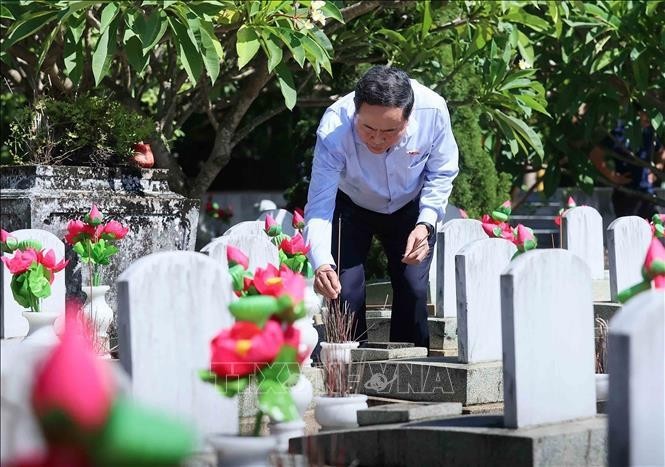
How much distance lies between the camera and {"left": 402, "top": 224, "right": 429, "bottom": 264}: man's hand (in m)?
5.17

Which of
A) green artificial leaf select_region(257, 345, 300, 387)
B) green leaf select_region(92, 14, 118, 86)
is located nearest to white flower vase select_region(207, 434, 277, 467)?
green artificial leaf select_region(257, 345, 300, 387)

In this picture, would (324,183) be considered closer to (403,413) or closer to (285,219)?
(403,413)

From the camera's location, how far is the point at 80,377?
1705 mm

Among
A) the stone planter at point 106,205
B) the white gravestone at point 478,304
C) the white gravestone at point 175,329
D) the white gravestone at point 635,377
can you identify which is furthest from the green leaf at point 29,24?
the white gravestone at point 635,377

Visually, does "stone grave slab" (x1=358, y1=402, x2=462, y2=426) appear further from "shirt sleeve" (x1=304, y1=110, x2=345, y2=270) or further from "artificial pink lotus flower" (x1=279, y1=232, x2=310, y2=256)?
"artificial pink lotus flower" (x1=279, y1=232, x2=310, y2=256)

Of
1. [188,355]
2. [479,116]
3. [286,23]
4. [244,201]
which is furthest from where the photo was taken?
[244,201]

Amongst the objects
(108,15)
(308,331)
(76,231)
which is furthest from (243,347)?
(108,15)

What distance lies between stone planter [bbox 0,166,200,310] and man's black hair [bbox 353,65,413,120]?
2.49m

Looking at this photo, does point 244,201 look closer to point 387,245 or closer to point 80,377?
point 387,245

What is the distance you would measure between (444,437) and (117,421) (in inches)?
85.5

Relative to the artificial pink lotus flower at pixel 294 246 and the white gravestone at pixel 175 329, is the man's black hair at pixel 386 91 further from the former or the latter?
the white gravestone at pixel 175 329

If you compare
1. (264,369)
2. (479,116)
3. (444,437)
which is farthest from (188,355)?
(479,116)

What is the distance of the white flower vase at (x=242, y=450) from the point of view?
276cm

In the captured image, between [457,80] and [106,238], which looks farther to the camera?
[457,80]
